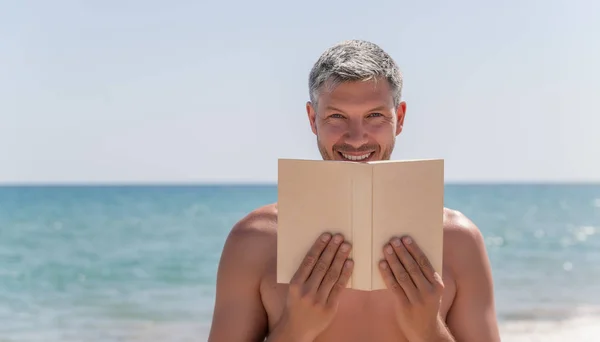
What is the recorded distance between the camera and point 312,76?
2592 mm

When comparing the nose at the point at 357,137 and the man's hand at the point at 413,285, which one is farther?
the nose at the point at 357,137

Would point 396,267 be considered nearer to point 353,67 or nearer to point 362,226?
point 362,226

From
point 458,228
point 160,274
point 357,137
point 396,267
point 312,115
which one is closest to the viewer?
point 396,267

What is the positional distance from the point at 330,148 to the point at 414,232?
435 mm

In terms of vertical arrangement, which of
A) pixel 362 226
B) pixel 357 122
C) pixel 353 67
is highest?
pixel 353 67

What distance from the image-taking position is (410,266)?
2.14 m

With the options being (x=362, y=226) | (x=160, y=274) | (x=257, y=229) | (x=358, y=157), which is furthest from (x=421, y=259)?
(x=160, y=274)

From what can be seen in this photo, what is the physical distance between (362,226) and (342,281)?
6.0 inches

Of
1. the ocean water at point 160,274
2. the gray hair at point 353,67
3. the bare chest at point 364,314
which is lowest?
the ocean water at point 160,274

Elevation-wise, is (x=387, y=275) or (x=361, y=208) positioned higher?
→ (x=361, y=208)

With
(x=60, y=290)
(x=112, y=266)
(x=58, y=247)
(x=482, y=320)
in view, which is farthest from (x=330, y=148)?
(x=58, y=247)

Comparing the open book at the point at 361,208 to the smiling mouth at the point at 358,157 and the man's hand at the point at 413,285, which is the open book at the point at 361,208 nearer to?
the man's hand at the point at 413,285

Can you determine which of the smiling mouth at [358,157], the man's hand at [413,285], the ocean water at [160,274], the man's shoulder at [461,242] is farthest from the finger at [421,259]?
the ocean water at [160,274]

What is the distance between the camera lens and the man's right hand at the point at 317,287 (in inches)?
84.7
